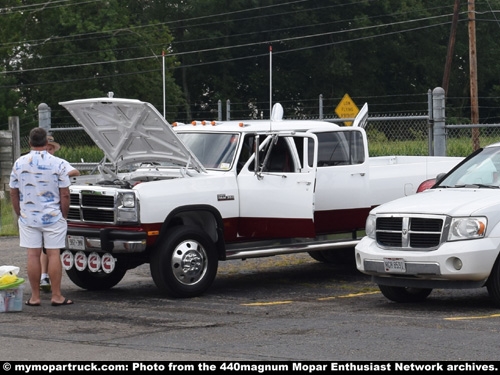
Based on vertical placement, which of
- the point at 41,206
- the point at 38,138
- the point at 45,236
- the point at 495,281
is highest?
the point at 38,138

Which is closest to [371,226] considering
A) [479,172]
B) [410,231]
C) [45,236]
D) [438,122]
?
[410,231]

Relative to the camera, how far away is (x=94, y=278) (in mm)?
14023

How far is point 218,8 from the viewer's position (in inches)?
3238

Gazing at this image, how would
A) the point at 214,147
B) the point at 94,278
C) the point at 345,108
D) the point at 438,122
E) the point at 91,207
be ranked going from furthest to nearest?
the point at 345,108
the point at 438,122
the point at 214,147
the point at 94,278
the point at 91,207

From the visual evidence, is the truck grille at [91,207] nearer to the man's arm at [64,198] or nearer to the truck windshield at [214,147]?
the man's arm at [64,198]

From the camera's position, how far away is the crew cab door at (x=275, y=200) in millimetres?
13742

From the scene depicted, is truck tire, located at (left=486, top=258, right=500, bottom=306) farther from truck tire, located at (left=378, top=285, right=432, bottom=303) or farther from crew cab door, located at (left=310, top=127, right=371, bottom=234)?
crew cab door, located at (left=310, top=127, right=371, bottom=234)

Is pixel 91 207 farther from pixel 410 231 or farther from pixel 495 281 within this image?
pixel 495 281

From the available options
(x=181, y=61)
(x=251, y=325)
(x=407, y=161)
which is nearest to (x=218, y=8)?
(x=181, y=61)

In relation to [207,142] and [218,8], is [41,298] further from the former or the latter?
[218,8]

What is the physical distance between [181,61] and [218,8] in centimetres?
447

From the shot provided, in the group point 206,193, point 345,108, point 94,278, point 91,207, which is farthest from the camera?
point 345,108

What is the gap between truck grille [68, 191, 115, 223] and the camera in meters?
12.9

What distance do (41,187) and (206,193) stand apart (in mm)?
1907
